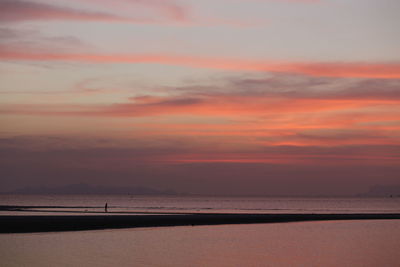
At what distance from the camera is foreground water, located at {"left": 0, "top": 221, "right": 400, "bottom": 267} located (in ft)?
124

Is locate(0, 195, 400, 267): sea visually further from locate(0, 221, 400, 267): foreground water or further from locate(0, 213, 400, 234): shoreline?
locate(0, 213, 400, 234): shoreline

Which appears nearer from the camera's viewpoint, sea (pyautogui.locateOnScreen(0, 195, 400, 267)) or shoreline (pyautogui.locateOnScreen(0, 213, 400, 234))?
sea (pyautogui.locateOnScreen(0, 195, 400, 267))

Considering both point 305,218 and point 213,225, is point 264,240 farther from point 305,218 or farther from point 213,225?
point 305,218

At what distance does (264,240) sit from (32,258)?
2202 centimetres

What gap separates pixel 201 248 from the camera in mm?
45781

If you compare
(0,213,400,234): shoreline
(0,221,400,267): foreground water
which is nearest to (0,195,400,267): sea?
(0,221,400,267): foreground water

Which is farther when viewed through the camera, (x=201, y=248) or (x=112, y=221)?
(x=112, y=221)

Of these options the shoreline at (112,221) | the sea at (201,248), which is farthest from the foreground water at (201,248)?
the shoreline at (112,221)

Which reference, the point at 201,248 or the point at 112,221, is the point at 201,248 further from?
the point at 112,221

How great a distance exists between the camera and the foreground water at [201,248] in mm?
37938

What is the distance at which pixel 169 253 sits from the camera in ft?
138

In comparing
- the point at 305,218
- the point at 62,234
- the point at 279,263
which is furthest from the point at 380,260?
the point at 305,218

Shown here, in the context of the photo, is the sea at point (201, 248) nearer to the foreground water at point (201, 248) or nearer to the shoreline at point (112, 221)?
the foreground water at point (201, 248)

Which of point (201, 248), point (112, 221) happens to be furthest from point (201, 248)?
point (112, 221)
